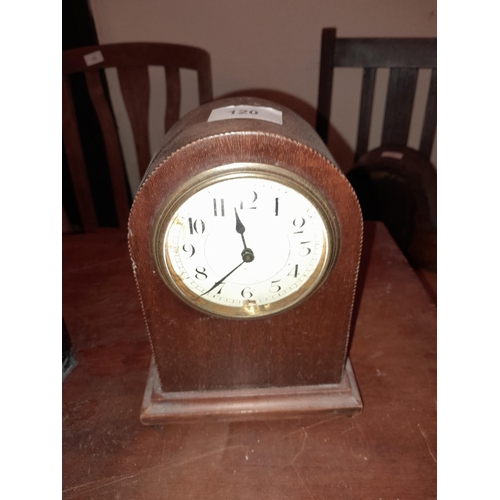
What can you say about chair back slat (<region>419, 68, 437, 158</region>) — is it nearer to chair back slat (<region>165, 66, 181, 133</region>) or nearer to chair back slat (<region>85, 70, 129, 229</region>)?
chair back slat (<region>165, 66, 181, 133</region>)

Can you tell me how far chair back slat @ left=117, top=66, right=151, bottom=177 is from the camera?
1.19 m

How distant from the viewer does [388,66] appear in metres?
1.23

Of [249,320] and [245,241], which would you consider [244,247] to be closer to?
[245,241]

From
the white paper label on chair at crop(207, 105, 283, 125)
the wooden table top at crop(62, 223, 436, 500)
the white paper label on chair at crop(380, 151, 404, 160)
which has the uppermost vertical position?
the white paper label on chair at crop(207, 105, 283, 125)

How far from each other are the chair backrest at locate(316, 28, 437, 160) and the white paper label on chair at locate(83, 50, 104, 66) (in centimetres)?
60

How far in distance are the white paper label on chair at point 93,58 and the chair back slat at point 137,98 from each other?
6 centimetres

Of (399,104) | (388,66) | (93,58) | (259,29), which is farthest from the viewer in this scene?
(259,29)

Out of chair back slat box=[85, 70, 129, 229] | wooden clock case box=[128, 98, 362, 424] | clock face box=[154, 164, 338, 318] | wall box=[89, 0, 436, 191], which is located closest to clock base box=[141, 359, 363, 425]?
wooden clock case box=[128, 98, 362, 424]

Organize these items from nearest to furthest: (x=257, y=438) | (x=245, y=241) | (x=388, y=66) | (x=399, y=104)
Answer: (x=245, y=241), (x=257, y=438), (x=388, y=66), (x=399, y=104)

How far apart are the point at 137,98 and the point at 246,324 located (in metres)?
0.85

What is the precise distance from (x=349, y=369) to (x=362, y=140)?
0.86 m

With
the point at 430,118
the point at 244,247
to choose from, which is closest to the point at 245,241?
the point at 244,247

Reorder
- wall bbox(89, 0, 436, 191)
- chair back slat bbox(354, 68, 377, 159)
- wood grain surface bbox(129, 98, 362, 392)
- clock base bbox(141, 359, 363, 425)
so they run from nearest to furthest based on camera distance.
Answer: wood grain surface bbox(129, 98, 362, 392), clock base bbox(141, 359, 363, 425), chair back slat bbox(354, 68, 377, 159), wall bbox(89, 0, 436, 191)

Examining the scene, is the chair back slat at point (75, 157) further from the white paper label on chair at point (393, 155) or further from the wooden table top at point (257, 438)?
the white paper label on chair at point (393, 155)
